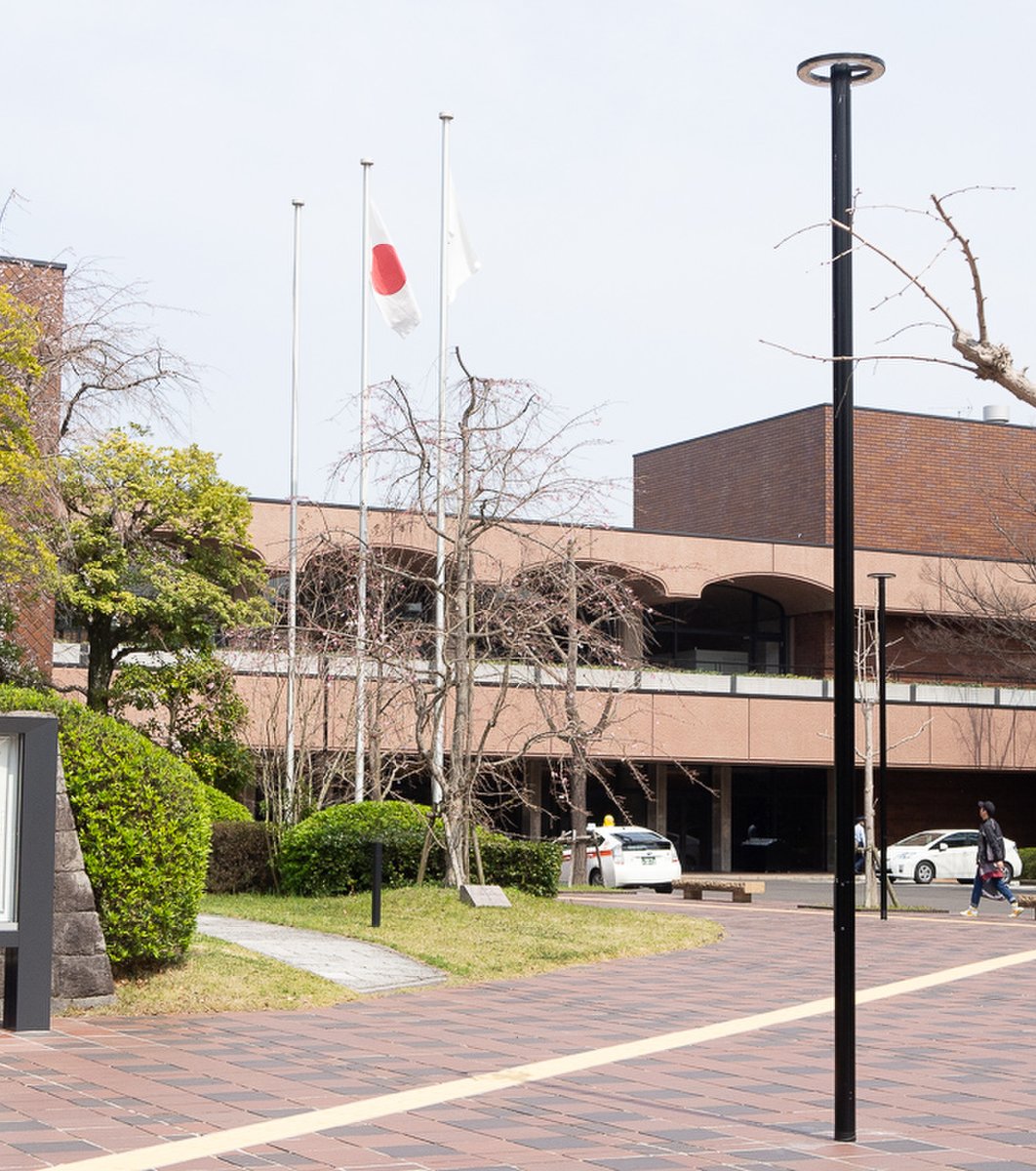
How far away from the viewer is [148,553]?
28172mm

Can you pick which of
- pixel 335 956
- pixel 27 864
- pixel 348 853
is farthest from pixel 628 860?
pixel 27 864

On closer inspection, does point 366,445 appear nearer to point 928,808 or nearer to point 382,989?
point 382,989

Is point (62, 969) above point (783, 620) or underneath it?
underneath

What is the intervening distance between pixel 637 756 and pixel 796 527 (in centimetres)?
1094

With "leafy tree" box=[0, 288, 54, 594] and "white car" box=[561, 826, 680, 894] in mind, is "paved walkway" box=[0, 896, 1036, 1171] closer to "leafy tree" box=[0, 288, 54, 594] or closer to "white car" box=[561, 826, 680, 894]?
"leafy tree" box=[0, 288, 54, 594]

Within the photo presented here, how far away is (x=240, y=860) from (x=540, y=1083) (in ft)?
43.2

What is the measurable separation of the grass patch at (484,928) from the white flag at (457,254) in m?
11.6

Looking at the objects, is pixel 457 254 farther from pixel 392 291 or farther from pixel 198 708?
pixel 198 708

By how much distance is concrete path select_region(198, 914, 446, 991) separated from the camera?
14.0 m

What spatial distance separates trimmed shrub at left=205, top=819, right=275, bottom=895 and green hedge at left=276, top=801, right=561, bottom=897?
19.2 inches

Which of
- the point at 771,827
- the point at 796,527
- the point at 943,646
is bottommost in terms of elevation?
the point at 771,827

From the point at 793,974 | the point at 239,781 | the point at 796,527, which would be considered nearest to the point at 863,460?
the point at 796,527

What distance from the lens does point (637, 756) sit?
137 ft

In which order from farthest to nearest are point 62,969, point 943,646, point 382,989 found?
1. point 943,646
2. point 382,989
3. point 62,969
